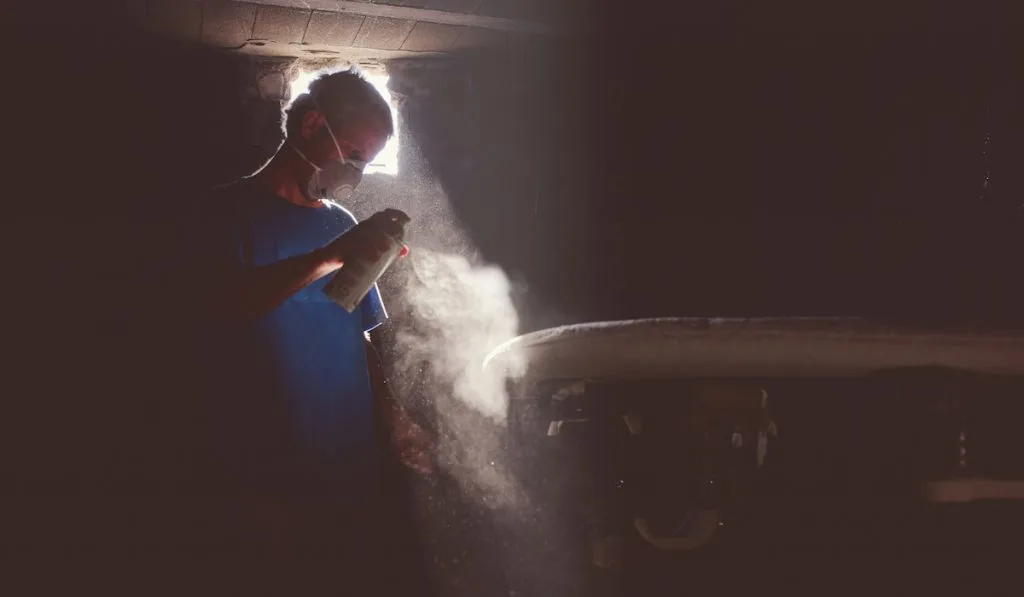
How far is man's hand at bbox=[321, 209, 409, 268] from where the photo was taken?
1992 mm

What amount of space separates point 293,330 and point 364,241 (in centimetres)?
49

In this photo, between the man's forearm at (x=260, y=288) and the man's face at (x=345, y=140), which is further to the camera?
the man's face at (x=345, y=140)

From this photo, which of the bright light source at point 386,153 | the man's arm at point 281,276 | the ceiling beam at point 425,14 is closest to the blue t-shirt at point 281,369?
the man's arm at point 281,276

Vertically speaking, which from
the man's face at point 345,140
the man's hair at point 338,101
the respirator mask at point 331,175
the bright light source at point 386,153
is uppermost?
the bright light source at point 386,153

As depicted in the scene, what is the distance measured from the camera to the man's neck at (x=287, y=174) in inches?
90.1

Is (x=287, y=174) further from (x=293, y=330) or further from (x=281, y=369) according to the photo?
(x=281, y=369)

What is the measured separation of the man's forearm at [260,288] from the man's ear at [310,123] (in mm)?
596

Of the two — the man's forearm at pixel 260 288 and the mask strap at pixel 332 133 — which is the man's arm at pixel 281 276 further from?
the mask strap at pixel 332 133

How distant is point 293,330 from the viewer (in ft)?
7.27

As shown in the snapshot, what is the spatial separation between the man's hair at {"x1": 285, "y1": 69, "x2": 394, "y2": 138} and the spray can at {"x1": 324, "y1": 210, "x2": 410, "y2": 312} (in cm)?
52

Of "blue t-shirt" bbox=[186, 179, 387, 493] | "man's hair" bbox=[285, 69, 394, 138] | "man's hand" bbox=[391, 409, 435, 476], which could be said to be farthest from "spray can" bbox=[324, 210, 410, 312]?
"man's hand" bbox=[391, 409, 435, 476]

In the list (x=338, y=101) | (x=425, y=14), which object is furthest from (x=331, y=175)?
(x=425, y=14)

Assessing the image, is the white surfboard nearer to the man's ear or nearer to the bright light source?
the man's ear

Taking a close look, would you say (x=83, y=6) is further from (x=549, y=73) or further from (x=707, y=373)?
(x=707, y=373)
